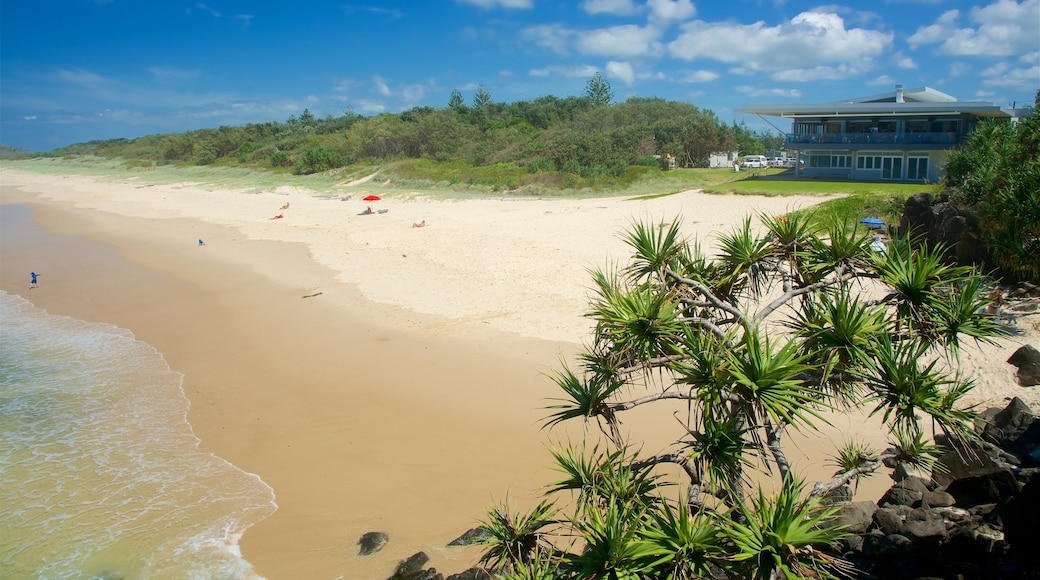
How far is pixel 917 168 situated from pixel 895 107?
10.0 feet

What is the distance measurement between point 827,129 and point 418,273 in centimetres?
2660

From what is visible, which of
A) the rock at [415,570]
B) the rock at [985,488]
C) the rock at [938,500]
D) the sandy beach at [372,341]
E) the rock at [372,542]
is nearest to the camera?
the rock at [985,488]

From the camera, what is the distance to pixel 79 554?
7.81m

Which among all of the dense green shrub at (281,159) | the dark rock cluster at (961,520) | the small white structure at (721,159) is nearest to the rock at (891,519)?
the dark rock cluster at (961,520)

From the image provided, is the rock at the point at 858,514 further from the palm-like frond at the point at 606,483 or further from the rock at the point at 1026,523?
the palm-like frond at the point at 606,483

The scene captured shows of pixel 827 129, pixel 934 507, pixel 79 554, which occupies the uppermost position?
pixel 827 129

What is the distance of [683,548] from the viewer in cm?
402

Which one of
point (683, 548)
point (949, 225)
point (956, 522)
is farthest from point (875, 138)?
point (683, 548)

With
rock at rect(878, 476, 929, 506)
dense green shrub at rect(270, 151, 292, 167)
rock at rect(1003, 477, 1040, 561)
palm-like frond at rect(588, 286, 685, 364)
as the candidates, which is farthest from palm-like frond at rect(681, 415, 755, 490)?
dense green shrub at rect(270, 151, 292, 167)

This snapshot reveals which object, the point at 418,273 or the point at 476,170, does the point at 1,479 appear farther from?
the point at 476,170

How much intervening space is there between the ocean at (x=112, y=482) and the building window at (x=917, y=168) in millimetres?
32493

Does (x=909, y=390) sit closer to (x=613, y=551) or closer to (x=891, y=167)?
(x=613, y=551)

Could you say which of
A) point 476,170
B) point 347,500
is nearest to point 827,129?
point 476,170

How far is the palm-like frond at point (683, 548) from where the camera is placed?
4.04 meters
